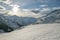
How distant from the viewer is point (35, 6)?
14820 mm

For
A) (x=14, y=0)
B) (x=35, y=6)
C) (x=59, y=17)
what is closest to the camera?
(x=59, y=17)

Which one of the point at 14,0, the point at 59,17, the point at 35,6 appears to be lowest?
the point at 59,17

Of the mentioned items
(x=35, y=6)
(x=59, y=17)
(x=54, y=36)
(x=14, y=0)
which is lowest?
(x=54, y=36)

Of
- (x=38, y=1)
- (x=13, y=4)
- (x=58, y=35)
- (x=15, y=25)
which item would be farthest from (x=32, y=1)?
(x=58, y=35)

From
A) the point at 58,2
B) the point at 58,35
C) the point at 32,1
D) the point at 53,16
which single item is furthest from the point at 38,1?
the point at 58,35

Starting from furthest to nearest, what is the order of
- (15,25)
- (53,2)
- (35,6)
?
(53,2), (35,6), (15,25)

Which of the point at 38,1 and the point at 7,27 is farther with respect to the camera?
the point at 38,1

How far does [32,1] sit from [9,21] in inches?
357

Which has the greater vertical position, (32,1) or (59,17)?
(32,1)

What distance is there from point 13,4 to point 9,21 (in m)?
9.12

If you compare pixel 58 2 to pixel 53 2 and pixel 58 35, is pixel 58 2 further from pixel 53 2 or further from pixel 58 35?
pixel 58 35

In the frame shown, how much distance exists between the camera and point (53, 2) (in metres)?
15.8

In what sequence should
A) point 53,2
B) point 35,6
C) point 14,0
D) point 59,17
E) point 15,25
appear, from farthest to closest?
Answer: point 14,0 < point 53,2 < point 35,6 < point 15,25 < point 59,17

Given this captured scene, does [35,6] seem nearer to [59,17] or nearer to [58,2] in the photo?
[58,2]
